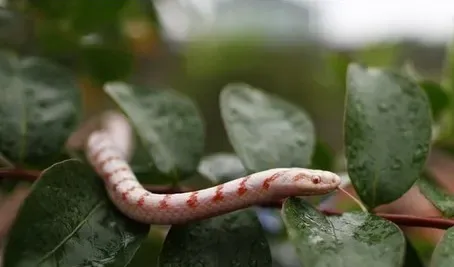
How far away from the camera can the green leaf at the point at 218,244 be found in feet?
1.52

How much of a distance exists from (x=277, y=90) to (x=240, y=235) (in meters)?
1.84

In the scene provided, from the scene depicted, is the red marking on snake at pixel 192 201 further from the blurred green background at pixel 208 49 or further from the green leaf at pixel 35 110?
the blurred green background at pixel 208 49

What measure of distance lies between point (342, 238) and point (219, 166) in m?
0.28

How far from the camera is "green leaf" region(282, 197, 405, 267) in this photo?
378mm

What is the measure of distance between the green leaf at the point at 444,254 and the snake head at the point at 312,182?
4.3 inches

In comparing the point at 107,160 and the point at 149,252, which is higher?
the point at 107,160

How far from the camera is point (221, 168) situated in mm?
671

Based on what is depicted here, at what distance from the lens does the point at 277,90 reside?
231cm

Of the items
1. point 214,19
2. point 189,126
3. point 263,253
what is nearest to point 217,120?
point 214,19

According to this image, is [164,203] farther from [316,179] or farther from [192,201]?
[316,179]

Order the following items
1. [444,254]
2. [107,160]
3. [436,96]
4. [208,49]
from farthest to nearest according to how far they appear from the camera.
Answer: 1. [208,49]
2. [436,96]
3. [107,160]
4. [444,254]

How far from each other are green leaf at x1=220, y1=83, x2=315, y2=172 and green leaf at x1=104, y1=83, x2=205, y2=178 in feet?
0.15

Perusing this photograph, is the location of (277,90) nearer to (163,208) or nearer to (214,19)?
(214,19)

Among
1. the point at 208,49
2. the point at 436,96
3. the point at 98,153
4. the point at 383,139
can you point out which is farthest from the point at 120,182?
the point at 208,49
